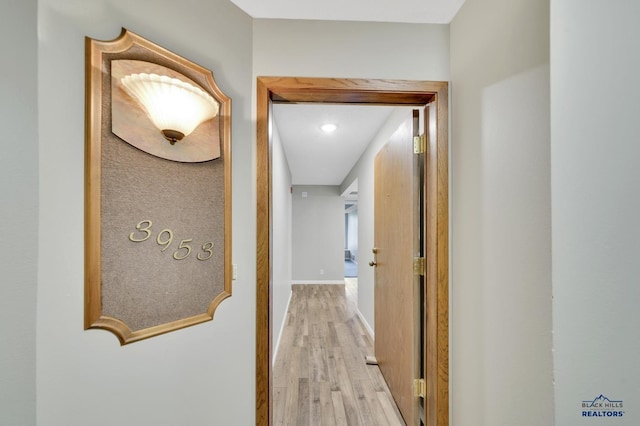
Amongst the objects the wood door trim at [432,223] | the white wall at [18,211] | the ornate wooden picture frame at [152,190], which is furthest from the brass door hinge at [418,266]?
the white wall at [18,211]

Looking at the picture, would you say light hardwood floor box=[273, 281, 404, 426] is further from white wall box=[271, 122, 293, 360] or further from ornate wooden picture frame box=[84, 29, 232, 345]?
ornate wooden picture frame box=[84, 29, 232, 345]

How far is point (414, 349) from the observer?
1462mm

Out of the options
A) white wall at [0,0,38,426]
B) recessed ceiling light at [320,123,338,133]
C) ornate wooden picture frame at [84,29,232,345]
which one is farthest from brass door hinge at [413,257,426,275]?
recessed ceiling light at [320,123,338,133]

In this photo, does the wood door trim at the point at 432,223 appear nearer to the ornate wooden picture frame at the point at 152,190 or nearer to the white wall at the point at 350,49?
the white wall at the point at 350,49

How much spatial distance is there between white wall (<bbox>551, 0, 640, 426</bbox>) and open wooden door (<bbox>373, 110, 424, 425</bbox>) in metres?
0.81

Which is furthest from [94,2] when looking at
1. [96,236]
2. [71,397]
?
[71,397]

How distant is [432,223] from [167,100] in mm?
1292

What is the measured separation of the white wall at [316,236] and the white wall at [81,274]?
4.62 metres

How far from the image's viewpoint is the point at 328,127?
2.60 m

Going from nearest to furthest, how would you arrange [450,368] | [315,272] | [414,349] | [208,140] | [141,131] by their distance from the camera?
1. [141,131]
2. [208,140]
3. [450,368]
4. [414,349]
5. [315,272]

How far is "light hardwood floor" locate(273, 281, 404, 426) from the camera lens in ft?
5.50

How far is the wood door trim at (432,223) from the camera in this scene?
48.1 inches

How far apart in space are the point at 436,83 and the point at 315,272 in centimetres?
509

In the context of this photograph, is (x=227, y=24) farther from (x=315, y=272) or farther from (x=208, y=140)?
(x=315, y=272)
